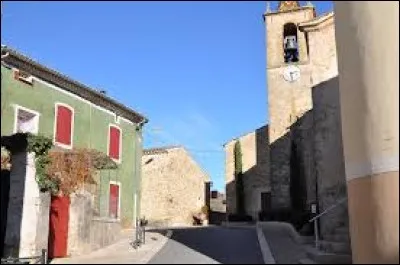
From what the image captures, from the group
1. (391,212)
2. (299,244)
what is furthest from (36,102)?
(391,212)

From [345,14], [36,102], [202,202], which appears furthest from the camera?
[202,202]

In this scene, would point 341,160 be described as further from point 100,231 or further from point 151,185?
point 151,185

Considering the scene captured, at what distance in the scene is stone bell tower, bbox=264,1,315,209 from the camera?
34.2m

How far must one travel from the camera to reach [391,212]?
12461 millimetres

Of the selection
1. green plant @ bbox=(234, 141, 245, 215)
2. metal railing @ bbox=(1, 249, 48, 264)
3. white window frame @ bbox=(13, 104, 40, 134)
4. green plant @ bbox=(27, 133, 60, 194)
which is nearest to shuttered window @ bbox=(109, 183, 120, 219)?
white window frame @ bbox=(13, 104, 40, 134)

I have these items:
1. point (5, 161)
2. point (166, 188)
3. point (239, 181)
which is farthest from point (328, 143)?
point (166, 188)

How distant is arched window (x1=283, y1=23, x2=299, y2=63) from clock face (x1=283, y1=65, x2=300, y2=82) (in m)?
0.76

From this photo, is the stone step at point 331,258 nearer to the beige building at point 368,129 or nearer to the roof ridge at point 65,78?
the beige building at point 368,129

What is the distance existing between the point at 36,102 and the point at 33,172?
7687mm

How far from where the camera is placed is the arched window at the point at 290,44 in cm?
3791

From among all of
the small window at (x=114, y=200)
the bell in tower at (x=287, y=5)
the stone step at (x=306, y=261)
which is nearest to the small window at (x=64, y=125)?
the small window at (x=114, y=200)

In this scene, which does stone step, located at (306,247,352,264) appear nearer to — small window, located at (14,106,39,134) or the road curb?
the road curb

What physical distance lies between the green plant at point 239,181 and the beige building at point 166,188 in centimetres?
380

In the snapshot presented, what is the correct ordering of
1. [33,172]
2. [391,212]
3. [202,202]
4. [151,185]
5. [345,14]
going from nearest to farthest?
[391,212] → [345,14] → [33,172] → [151,185] → [202,202]
